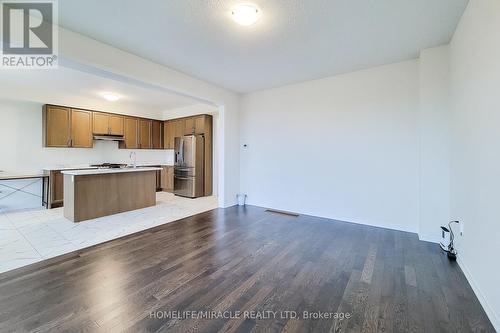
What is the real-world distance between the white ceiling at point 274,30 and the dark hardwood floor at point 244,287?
274 cm

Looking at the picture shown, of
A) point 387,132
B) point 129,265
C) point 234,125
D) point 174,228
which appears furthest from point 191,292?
point 234,125

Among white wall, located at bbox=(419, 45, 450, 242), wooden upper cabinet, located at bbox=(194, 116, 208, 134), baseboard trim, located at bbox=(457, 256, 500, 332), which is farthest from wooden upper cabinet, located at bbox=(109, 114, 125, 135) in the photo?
baseboard trim, located at bbox=(457, 256, 500, 332)

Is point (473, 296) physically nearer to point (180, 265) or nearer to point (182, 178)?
point (180, 265)

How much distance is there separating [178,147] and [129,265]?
4567mm

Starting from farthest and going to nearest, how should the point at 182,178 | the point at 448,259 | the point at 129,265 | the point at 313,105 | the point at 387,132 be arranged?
the point at 182,178, the point at 313,105, the point at 387,132, the point at 448,259, the point at 129,265

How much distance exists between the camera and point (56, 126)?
5.25 m

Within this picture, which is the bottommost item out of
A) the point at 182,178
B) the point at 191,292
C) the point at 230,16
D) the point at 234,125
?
the point at 191,292

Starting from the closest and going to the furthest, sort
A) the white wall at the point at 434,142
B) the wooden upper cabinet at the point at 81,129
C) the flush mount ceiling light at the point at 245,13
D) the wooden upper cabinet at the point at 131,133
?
1. the flush mount ceiling light at the point at 245,13
2. the white wall at the point at 434,142
3. the wooden upper cabinet at the point at 81,129
4. the wooden upper cabinet at the point at 131,133

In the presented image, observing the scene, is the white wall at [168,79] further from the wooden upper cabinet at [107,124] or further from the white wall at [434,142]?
the white wall at [434,142]

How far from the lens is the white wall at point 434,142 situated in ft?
9.58

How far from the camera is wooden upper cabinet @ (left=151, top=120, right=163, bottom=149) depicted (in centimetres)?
727

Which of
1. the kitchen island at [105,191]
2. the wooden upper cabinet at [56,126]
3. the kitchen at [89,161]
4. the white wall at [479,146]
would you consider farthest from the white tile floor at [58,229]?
the white wall at [479,146]

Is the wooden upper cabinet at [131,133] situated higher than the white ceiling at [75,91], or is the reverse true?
the white ceiling at [75,91]

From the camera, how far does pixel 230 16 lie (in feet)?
7.77
